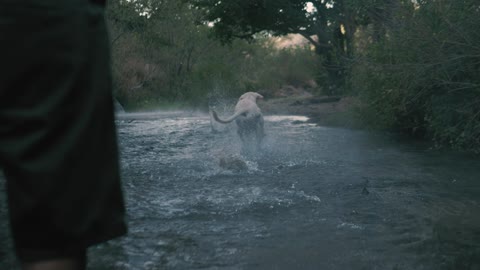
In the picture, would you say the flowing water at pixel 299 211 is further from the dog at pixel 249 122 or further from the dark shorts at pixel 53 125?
the dark shorts at pixel 53 125

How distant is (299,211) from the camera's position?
5402 mm

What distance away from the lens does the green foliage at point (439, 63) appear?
23.5 ft

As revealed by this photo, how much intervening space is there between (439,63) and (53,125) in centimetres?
733

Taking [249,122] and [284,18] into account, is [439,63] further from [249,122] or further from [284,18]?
[284,18]

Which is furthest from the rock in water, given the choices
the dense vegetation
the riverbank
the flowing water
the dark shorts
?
the dark shorts

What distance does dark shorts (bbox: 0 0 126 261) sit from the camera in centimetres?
113

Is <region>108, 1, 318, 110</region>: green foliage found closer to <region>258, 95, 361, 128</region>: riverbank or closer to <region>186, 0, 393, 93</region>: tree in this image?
<region>258, 95, 361, 128</region>: riverbank

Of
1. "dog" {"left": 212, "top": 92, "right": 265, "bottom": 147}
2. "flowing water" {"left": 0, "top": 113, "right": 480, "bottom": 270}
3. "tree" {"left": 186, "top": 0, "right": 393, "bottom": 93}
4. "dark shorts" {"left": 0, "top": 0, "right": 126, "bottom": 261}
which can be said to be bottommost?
"flowing water" {"left": 0, "top": 113, "right": 480, "bottom": 270}

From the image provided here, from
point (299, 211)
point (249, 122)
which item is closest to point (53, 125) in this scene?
point (299, 211)

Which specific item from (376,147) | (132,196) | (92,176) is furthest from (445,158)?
(92,176)

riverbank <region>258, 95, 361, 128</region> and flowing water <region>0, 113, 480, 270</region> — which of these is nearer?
flowing water <region>0, 113, 480, 270</region>

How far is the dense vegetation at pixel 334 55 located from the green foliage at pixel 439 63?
0.02 m

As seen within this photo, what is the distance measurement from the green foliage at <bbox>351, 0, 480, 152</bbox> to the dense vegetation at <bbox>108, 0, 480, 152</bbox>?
0.02 meters

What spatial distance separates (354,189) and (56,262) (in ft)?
18.5
